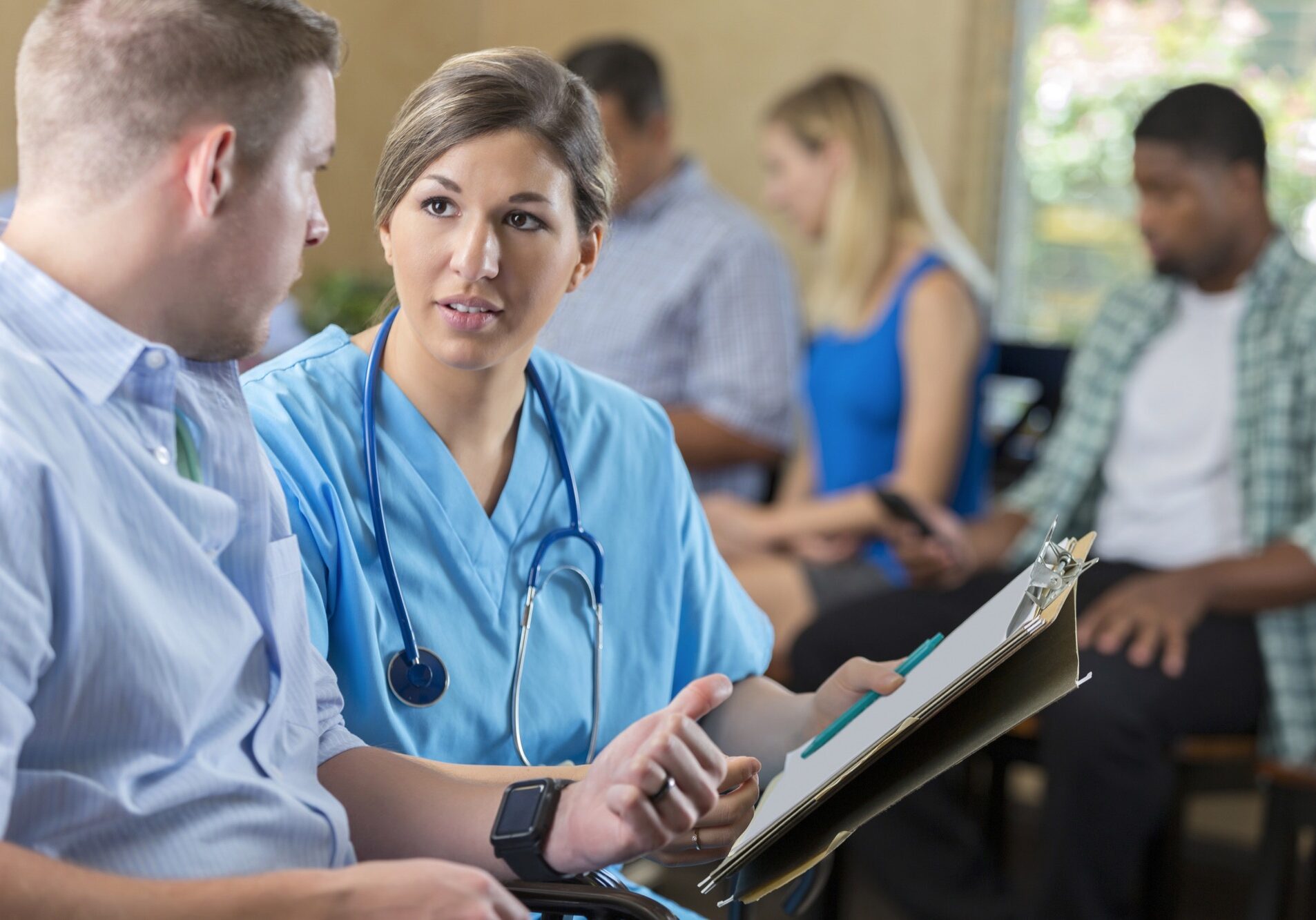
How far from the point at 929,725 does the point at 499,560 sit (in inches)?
12.9

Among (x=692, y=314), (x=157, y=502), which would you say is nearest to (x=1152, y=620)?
(x=692, y=314)

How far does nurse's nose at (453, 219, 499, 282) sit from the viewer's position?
2.99 ft

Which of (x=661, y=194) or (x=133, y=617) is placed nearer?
(x=133, y=617)

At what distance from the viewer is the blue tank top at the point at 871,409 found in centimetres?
245

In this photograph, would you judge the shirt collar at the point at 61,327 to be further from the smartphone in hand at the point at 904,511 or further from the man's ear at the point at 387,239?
the smartphone in hand at the point at 904,511

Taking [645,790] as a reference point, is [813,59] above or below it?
above

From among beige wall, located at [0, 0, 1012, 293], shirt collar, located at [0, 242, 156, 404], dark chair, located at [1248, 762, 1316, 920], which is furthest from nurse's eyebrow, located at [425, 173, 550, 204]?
dark chair, located at [1248, 762, 1316, 920]

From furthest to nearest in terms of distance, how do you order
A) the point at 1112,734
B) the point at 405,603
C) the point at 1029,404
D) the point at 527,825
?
the point at 1029,404
the point at 1112,734
the point at 405,603
the point at 527,825

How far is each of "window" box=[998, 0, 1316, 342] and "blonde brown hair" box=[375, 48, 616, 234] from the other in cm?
220

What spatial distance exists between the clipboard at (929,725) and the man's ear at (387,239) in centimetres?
45

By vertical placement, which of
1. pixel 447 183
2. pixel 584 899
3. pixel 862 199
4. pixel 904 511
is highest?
pixel 447 183

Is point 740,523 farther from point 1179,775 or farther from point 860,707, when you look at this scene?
point 860,707

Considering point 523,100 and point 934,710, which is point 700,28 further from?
point 934,710

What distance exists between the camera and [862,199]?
252 cm
